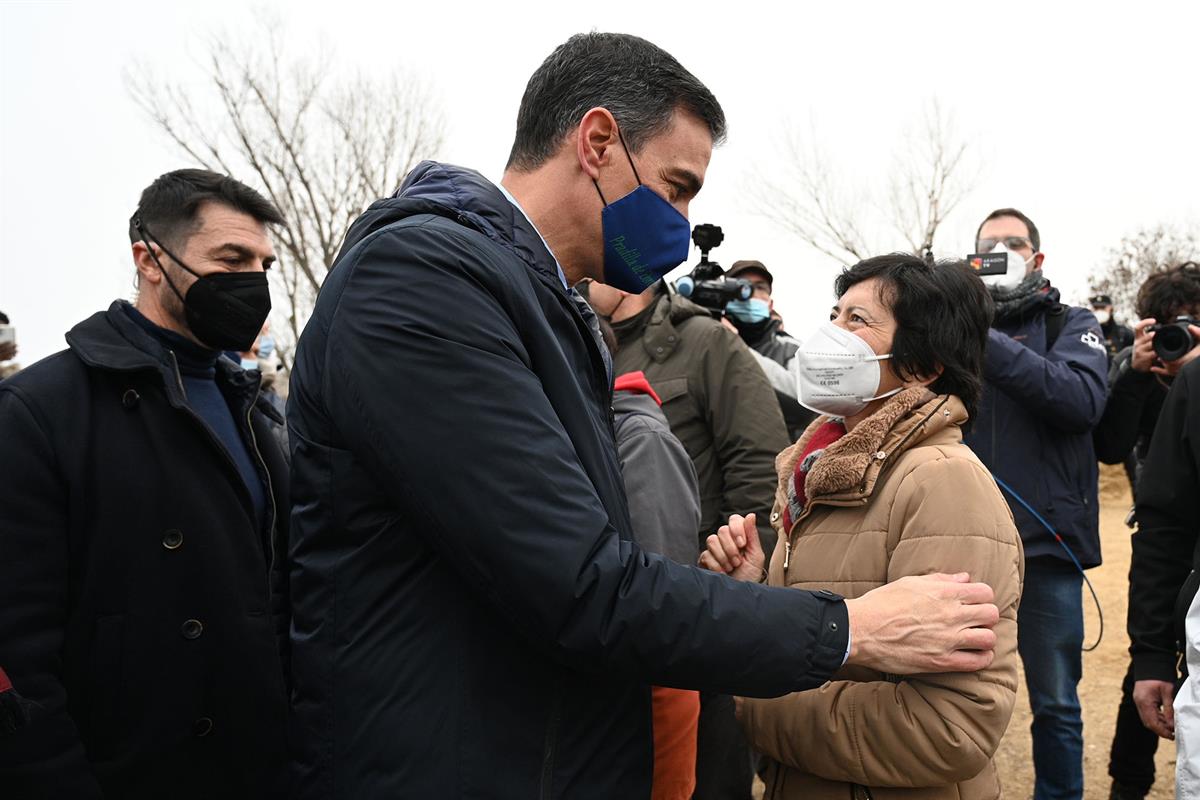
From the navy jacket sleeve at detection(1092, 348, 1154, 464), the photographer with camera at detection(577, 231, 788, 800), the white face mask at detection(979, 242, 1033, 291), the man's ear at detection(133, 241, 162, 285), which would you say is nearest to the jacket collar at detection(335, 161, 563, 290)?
the man's ear at detection(133, 241, 162, 285)

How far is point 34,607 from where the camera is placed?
6.72 ft

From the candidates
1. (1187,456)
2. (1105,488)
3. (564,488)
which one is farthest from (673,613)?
(1105,488)

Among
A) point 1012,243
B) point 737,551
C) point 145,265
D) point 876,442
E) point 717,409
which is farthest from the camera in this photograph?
point 1012,243

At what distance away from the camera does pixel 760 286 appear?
6.39m

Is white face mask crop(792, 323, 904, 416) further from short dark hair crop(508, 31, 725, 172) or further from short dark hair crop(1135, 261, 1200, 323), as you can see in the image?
short dark hair crop(1135, 261, 1200, 323)

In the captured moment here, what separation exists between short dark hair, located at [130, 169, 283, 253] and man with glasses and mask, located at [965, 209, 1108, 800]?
2.82 metres

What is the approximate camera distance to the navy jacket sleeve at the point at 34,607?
6.33 ft

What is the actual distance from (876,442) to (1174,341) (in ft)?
8.32

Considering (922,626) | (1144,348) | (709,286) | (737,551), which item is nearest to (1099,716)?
(1144,348)

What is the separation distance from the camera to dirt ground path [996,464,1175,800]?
193 inches

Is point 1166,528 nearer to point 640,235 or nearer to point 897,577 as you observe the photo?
point 897,577

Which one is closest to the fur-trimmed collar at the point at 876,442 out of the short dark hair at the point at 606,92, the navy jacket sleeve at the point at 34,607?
the short dark hair at the point at 606,92

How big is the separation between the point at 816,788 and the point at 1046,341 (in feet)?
9.52

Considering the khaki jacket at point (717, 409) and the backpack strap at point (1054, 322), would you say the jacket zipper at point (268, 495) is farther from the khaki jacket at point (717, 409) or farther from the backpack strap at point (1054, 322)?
the backpack strap at point (1054, 322)
